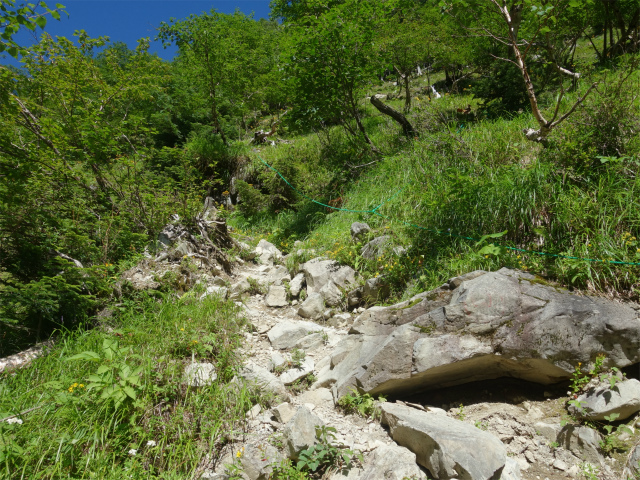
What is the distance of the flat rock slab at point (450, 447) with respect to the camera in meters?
2.37

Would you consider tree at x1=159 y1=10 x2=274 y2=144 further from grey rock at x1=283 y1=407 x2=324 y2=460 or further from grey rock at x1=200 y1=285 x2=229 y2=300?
grey rock at x1=283 y1=407 x2=324 y2=460

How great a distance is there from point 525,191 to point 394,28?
9.76 metres

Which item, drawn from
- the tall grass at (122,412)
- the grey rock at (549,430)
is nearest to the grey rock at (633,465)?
the grey rock at (549,430)

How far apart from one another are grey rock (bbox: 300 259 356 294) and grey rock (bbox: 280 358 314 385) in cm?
171

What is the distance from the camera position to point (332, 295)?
536 cm

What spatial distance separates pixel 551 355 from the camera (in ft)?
9.80

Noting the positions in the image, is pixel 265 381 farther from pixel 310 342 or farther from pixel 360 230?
pixel 360 230

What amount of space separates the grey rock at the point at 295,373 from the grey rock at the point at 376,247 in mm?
2110

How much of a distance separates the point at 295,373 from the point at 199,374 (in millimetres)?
998

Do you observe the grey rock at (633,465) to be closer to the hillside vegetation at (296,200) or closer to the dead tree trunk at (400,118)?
the hillside vegetation at (296,200)

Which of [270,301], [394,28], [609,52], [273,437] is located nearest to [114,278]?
[270,301]

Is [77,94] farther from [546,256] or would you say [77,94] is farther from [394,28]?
[394,28]

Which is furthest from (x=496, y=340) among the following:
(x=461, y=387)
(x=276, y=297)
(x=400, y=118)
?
(x=400, y=118)

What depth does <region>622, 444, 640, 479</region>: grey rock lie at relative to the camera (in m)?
2.35
